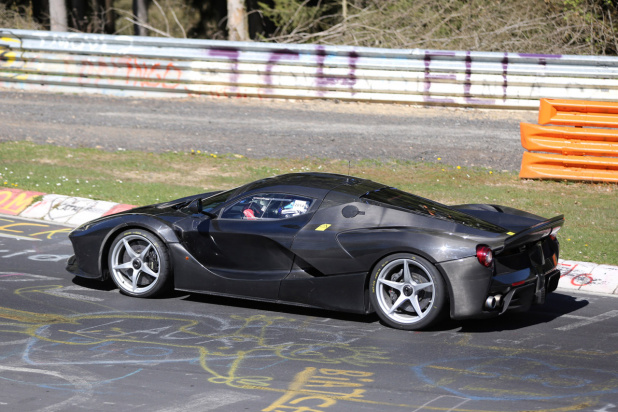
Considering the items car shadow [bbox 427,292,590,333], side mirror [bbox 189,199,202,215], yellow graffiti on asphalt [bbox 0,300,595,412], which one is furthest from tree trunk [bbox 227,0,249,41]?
yellow graffiti on asphalt [bbox 0,300,595,412]

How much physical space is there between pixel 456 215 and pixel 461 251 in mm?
838

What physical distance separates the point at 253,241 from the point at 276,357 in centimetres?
140

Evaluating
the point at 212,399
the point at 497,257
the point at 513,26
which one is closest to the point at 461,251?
the point at 497,257

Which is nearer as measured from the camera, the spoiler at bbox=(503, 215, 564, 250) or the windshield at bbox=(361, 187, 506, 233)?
the spoiler at bbox=(503, 215, 564, 250)

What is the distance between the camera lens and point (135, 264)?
7.72 metres

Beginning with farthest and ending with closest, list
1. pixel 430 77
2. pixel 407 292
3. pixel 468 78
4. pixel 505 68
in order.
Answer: pixel 430 77, pixel 468 78, pixel 505 68, pixel 407 292

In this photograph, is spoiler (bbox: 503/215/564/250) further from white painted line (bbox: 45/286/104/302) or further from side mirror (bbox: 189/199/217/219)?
white painted line (bbox: 45/286/104/302)

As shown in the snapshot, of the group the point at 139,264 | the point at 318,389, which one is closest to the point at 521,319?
the point at 318,389

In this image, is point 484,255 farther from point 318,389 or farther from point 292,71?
point 292,71

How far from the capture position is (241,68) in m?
18.2

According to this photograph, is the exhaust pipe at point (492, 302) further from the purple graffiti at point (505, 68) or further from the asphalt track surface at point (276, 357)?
the purple graffiti at point (505, 68)

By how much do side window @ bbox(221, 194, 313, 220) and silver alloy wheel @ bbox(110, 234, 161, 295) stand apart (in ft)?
2.64

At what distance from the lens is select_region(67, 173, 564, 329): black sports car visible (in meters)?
6.64

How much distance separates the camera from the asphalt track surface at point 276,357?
5289 mm
